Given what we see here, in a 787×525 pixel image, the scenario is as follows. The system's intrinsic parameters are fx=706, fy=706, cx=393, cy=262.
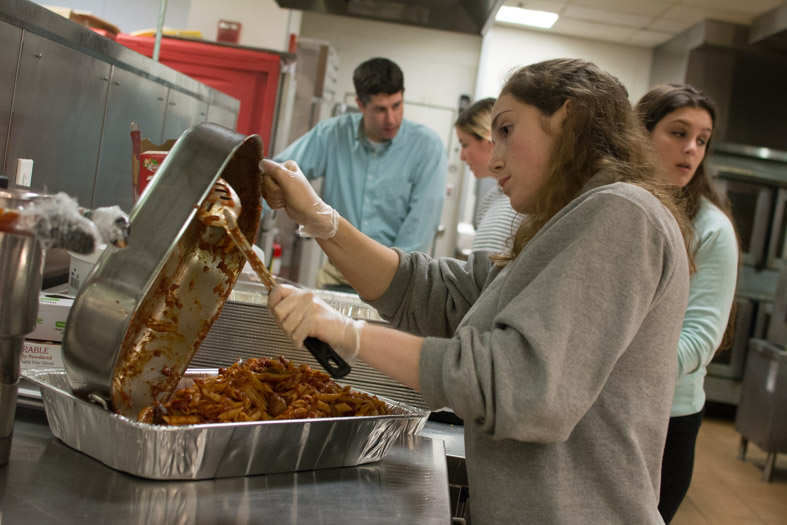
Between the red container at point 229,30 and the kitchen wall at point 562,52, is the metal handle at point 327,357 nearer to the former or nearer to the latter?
the red container at point 229,30

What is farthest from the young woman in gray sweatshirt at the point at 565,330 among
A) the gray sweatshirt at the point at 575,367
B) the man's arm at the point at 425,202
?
the man's arm at the point at 425,202

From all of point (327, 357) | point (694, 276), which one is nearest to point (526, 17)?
point (694, 276)

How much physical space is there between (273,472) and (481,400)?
378 millimetres

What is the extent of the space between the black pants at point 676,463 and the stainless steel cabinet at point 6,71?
1.79 m

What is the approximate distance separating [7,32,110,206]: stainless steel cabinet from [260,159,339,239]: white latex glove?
0.64 m

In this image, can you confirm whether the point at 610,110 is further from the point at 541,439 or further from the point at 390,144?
the point at 390,144

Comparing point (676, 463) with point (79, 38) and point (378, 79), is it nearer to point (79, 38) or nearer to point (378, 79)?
Result: point (79, 38)

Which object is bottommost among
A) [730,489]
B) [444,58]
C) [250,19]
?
[730,489]

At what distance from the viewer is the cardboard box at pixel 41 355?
1.32 meters

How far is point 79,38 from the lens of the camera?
1.75 m

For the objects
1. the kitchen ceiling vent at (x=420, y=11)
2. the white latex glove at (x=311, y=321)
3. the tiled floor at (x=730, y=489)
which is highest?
the kitchen ceiling vent at (x=420, y=11)

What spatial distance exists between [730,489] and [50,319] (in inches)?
160

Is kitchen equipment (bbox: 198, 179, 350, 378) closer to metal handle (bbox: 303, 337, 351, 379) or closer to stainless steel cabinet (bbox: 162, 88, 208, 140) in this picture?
metal handle (bbox: 303, 337, 351, 379)

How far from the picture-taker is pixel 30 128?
1652 mm
